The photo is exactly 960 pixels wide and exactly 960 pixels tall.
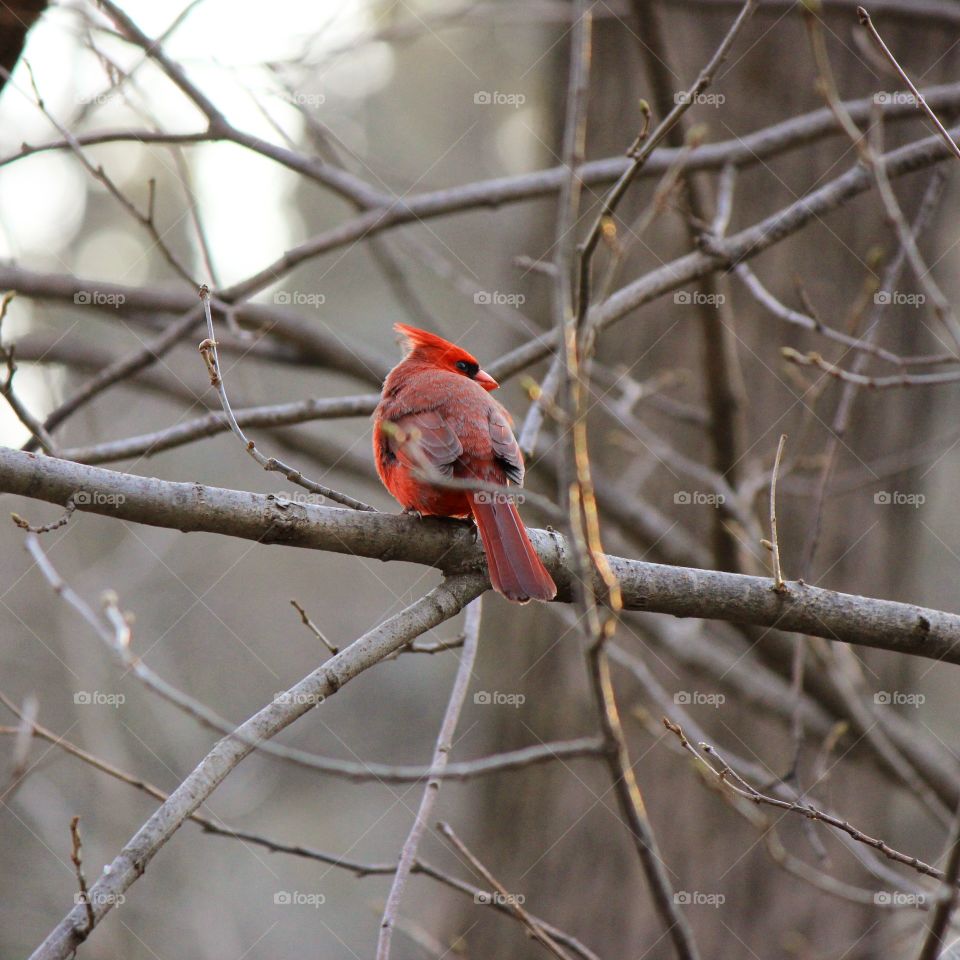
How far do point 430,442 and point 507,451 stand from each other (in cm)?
26

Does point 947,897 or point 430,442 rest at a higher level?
point 430,442

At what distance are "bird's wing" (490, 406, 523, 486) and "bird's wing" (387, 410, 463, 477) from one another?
14cm

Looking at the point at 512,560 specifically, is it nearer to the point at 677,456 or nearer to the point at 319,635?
the point at 319,635

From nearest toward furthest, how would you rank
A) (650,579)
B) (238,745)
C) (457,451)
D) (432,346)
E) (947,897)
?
(947,897)
(238,745)
(650,579)
(457,451)
(432,346)

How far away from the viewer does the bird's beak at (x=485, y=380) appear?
3.78 meters

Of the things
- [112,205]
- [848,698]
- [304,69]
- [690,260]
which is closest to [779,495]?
[848,698]

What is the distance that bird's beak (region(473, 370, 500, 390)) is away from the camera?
3.78m

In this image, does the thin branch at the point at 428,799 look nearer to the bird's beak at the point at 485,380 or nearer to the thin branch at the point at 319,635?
the thin branch at the point at 319,635

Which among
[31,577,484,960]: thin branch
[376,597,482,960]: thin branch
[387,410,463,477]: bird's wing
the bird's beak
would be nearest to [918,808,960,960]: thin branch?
[376,597,482,960]: thin branch

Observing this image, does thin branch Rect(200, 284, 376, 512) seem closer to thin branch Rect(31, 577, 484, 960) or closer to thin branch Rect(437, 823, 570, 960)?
thin branch Rect(31, 577, 484, 960)

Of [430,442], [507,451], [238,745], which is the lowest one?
[238,745]

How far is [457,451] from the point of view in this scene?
10.3 ft

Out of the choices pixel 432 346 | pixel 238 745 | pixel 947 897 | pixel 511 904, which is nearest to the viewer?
pixel 947 897

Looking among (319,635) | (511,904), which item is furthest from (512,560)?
(511,904)
